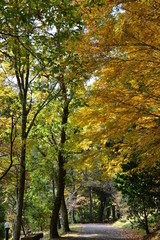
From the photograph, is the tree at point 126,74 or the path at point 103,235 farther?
the path at point 103,235

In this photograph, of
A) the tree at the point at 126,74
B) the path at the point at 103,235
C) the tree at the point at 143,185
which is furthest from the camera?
the path at the point at 103,235

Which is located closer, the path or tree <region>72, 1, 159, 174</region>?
tree <region>72, 1, 159, 174</region>

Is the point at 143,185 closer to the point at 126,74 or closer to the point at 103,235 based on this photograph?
the point at 103,235

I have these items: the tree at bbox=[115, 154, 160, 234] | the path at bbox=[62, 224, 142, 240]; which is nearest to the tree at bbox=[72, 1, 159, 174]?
the tree at bbox=[115, 154, 160, 234]

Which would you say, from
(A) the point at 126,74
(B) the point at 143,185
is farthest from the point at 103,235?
(A) the point at 126,74

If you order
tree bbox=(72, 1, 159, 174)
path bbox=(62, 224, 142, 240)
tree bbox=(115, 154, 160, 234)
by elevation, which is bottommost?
path bbox=(62, 224, 142, 240)

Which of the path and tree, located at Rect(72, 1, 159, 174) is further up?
tree, located at Rect(72, 1, 159, 174)

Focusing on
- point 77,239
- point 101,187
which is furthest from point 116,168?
point 101,187

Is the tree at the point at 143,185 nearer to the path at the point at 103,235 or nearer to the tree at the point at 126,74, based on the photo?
the path at the point at 103,235

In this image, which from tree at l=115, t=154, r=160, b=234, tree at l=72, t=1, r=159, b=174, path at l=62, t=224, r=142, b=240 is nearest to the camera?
tree at l=72, t=1, r=159, b=174

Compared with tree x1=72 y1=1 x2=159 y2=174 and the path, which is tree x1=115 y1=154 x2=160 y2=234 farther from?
tree x1=72 y1=1 x2=159 y2=174

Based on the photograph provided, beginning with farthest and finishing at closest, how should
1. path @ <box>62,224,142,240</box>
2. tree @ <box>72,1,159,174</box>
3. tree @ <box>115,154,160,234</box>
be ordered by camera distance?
path @ <box>62,224,142,240</box> < tree @ <box>115,154,160,234</box> < tree @ <box>72,1,159,174</box>

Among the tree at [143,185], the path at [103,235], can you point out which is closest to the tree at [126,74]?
the tree at [143,185]

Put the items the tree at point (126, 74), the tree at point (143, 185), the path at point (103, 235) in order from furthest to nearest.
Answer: the path at point (103, 235), the tree at point (143, 185), the tree at point (126, 74)
